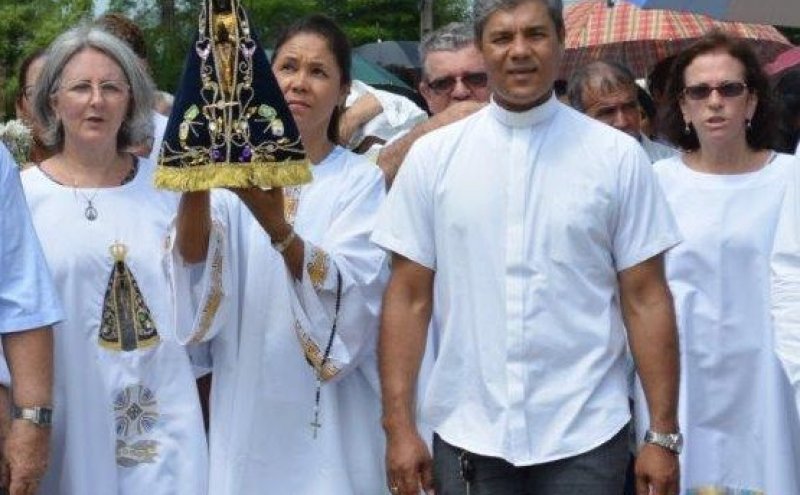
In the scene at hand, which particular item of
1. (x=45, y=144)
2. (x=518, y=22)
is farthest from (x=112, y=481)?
(x=518, y=22)

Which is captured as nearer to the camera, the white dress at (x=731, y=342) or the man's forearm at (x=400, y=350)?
the man's forearm at (x=400, y=350)

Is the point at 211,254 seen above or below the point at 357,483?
above

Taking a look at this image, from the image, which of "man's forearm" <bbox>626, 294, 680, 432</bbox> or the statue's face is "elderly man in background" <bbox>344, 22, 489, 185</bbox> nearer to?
the statue's face

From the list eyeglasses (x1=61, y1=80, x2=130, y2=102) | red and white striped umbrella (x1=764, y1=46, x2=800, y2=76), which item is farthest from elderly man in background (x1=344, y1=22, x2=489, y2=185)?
red and white striped umbrella (x1=764, y1=46, x2=800, y2=76)

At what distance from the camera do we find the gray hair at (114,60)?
5215 millimetres

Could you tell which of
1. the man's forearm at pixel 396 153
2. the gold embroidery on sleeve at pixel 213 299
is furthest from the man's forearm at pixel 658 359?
the man's forearm at pixel 396 153

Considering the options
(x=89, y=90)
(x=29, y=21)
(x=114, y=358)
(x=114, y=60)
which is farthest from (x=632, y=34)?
(x=29, y=21)

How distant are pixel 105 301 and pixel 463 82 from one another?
1788 millimetres

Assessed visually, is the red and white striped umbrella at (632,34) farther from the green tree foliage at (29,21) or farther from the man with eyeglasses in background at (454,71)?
the green tree foliage at (29,21)

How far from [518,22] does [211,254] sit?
1.15m

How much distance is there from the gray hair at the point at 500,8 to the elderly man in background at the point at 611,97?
1874 mm

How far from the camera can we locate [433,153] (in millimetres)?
4531

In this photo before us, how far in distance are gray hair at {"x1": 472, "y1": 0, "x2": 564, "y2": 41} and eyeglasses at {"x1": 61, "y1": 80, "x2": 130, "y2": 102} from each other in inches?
51.5

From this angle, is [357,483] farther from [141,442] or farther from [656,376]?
[656,376]
